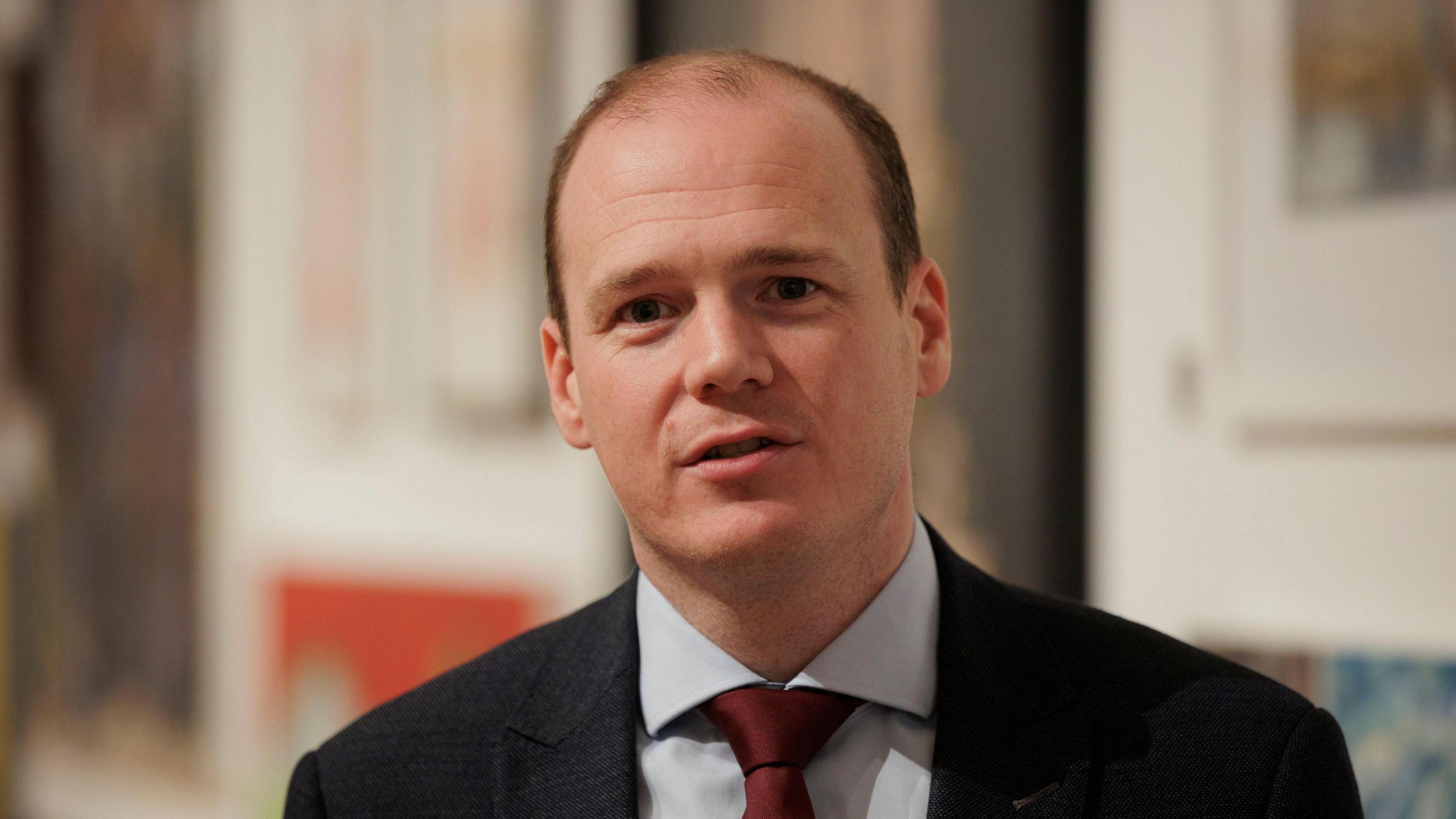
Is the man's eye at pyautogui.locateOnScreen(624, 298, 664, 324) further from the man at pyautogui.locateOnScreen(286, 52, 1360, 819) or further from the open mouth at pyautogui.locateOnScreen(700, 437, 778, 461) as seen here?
the open mouth at pyautogui.locateOnScreen(700, 437, 778, 461)

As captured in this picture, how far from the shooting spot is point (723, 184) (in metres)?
1.64

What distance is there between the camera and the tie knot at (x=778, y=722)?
164 cm

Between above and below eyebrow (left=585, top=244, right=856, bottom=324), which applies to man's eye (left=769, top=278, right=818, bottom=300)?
below

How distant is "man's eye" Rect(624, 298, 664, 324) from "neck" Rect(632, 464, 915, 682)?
0.28m

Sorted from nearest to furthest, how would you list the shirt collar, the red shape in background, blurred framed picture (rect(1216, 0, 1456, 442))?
1. the shirt collar
2. blurred framed picture (rect(1216, 0, 1456, 442))
3. the red shape in background

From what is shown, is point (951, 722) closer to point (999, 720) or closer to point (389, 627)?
point (999, 720)

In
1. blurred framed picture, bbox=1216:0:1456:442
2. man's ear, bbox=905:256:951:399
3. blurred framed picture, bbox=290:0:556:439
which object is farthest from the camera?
blurred framed picture, bbox=290:0:556:439

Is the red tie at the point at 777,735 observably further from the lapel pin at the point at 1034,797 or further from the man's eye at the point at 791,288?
the man's eye at the point at 791,288

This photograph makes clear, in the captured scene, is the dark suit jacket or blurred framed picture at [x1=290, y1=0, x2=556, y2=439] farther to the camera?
blurred framed picture at [x1=290, y1=0, x2=556, y2=439]


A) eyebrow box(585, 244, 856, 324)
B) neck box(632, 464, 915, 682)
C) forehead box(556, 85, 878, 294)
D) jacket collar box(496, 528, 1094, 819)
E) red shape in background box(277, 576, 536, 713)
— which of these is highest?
forehead box(556, 85, 878, 294)

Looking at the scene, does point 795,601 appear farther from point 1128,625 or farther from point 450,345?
point 450,345

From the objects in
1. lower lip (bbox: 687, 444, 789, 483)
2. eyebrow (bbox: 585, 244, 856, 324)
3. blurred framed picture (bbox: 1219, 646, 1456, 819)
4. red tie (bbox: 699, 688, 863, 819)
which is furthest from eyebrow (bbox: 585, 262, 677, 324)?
blurred framed picture (bbox: 1219, 646, 1456, 819)

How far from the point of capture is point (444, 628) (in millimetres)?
4449

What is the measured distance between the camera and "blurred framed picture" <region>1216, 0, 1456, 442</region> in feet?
7.46
